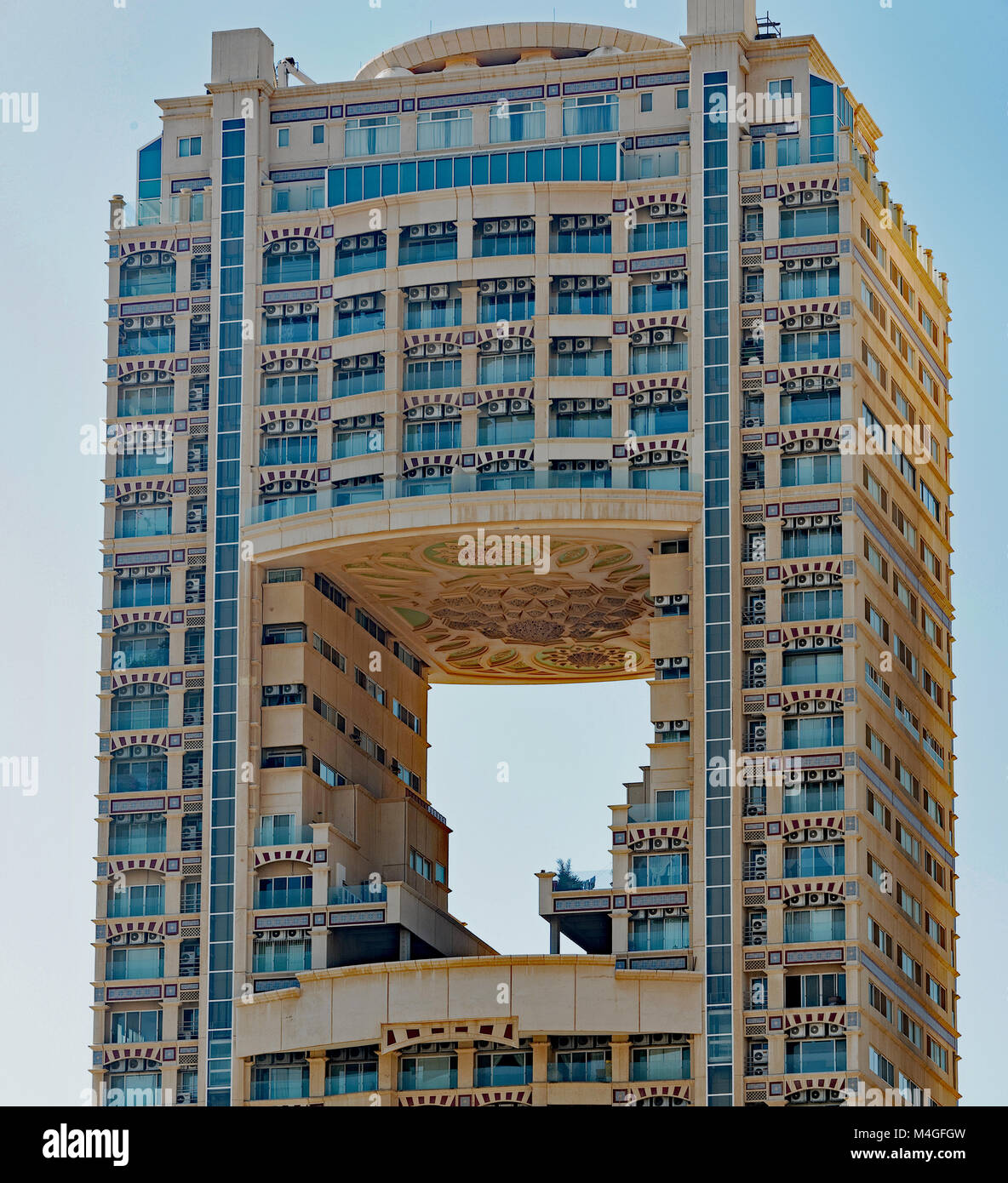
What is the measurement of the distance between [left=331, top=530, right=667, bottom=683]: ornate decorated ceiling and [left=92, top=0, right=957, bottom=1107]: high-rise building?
18.0 inches

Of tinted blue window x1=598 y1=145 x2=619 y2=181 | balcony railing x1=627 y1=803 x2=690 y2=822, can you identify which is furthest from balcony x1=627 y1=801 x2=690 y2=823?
tinted blue window x1=598 y1=145 x2=619 y2=181

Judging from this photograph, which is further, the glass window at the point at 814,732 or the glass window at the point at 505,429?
the glass window at the point at 505,429

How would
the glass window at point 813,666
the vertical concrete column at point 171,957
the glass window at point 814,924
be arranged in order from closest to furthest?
1. the glass window at point 814,924
2. the glass window at point 813,666
3. the vertical concrete column at point 171,957

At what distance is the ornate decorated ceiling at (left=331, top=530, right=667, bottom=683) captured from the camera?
13775 cm

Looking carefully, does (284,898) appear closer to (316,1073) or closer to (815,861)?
(316,1073)

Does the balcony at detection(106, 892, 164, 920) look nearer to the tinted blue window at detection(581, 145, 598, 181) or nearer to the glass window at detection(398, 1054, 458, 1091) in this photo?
the glass window at detection(398, 1054, 458, 1091)

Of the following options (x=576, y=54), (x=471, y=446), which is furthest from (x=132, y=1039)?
(x=576, y=54)

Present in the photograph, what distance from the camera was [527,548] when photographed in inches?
5364

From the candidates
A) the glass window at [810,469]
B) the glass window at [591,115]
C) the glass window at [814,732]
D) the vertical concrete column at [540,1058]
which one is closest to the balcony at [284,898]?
the vertical concrete column at [540,1058]

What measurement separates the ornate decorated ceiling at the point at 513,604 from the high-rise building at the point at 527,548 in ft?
1.50

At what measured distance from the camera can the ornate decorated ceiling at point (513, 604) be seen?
137750mm

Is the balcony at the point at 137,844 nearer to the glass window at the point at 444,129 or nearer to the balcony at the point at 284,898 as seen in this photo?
the balcony at the point at 284,898

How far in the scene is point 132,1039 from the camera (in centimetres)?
13350

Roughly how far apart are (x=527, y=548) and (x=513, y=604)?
12254 millimetres
